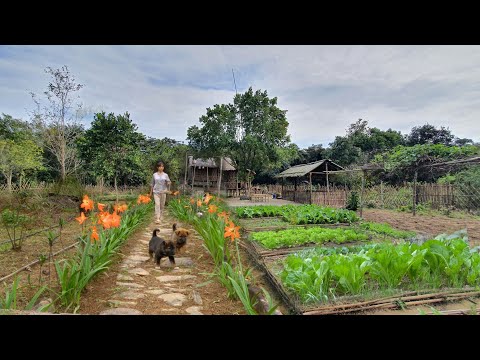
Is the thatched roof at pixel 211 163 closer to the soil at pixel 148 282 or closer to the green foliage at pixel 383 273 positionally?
the soil at pixel 148 282

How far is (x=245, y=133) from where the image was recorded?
3584mm

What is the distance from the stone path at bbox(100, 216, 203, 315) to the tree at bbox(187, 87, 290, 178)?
1.28 m

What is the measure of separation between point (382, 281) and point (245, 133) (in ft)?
7.33

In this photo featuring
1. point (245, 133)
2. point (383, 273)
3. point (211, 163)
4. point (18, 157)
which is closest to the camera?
point (383, 273)

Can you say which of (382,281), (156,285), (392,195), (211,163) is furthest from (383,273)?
(392,195)

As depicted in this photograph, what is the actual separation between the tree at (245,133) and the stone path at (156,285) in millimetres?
1275

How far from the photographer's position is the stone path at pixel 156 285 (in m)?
1.71

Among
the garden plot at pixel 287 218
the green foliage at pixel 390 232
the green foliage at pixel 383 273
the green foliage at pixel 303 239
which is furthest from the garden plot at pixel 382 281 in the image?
the garden plot at pixel 287 218

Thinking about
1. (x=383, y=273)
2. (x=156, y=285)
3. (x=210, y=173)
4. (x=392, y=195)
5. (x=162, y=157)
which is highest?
(x=162, y=157)

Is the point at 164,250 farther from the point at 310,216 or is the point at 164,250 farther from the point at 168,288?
the point at 310,216

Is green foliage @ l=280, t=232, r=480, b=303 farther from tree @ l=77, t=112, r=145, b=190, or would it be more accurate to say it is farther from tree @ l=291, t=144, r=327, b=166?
tree @ l=77, t=112, r=145, b=190

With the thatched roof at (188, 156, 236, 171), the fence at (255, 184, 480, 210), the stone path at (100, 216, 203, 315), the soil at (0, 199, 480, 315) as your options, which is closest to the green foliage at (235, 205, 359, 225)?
the fence at (255, 184, 480, 210)
